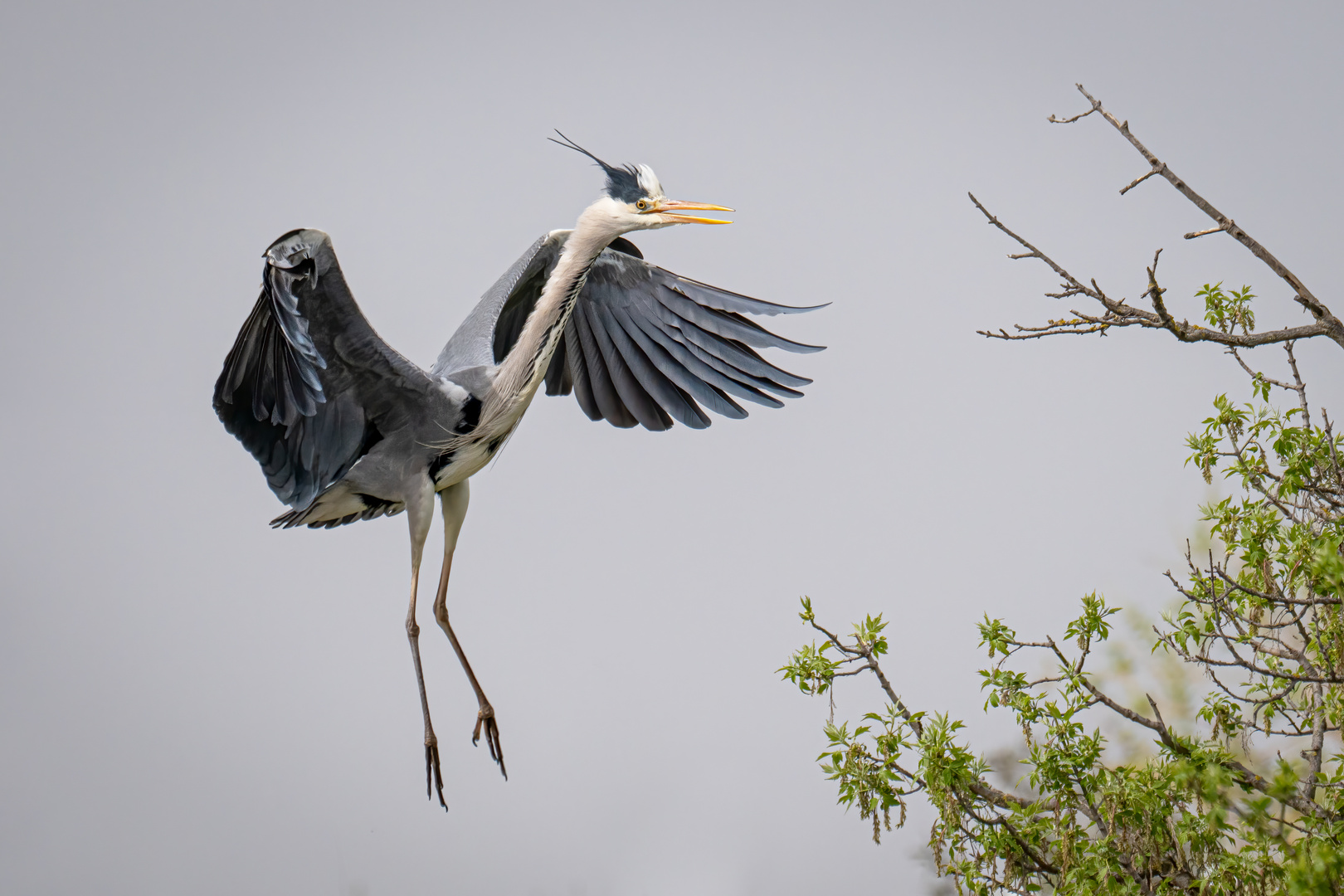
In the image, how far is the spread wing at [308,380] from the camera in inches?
92.9

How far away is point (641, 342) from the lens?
3473mm

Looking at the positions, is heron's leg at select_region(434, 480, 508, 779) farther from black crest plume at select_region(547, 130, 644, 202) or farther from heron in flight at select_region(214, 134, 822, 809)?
black crest plume at select_region(547, 130, 644, 202)

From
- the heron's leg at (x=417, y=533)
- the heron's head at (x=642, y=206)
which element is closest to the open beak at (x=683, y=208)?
the heron's head at (x=642, y=206)

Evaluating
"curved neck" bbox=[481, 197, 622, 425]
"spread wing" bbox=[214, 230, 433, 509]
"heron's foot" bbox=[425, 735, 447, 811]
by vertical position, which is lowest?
"heron's foot" bbox=[425, 735, 447, 811]

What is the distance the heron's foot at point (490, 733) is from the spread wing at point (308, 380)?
2.17 feet

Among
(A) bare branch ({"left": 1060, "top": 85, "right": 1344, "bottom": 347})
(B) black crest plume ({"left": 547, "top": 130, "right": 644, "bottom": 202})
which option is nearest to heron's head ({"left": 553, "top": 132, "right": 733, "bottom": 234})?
(B) black crest plume ({"left": 547, "top": 130, "right": 644, "bottom": 202})

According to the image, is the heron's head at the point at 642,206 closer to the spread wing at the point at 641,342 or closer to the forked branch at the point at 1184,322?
the spread wing at the point at 641,342

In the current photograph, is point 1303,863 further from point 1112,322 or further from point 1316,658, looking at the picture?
point 1112,322

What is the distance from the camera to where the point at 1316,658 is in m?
1.95

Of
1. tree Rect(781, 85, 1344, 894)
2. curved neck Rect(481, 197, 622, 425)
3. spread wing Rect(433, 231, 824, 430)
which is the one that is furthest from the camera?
spread wing Rect(433, 231, 824, 430)

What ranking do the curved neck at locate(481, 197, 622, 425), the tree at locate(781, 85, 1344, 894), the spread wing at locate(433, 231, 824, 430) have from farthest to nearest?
the spread wing at locate(433, 231, 824, 430) → the curved neck at locate(481, 197, 622, 425) → the tree at locate(781, 85, 1344, 894)

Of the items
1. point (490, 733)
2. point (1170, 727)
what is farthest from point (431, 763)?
point (1170, 727)

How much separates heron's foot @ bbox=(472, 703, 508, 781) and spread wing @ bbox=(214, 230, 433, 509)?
2.17 feet

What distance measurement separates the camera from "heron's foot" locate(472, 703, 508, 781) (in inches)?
111
